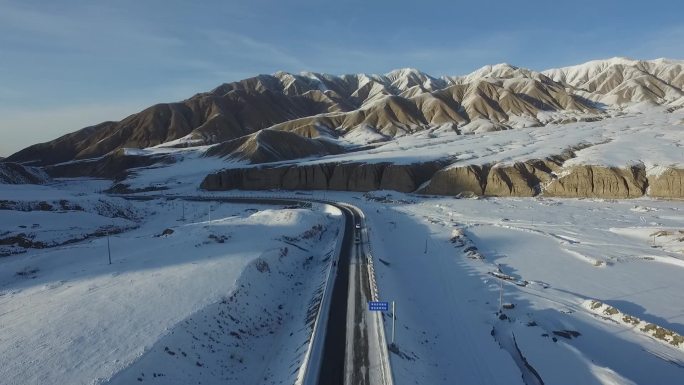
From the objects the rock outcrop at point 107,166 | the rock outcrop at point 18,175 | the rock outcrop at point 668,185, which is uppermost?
the rock outcrop at point 107,166

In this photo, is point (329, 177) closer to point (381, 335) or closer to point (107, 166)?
point (381, 335)

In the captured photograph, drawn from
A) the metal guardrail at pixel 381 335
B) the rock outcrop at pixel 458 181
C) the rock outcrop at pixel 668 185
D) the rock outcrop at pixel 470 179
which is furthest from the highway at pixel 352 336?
the rock outcrop at pixel 668 185

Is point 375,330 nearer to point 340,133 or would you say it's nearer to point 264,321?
point 264,321

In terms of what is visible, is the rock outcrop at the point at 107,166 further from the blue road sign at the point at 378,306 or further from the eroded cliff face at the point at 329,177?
the blue road sign at the point at 378,306

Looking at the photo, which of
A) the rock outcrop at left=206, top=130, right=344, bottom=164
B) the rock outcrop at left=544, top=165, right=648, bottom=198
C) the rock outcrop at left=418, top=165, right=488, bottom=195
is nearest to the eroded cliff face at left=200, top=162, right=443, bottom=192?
the rock outcrop at left=418, top=165, right=488, bottom=195

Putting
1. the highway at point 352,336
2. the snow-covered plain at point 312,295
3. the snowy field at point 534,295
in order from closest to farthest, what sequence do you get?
the highway at point 352,336
the snow-covered plain at point 312,295
the snowy field at point 534,295

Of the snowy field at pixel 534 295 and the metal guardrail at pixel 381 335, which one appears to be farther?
the snowy field at pixel 534 295

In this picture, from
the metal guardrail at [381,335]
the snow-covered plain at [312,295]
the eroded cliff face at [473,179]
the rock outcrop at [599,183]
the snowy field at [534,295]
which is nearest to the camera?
the metal guardrail at [381,335]
